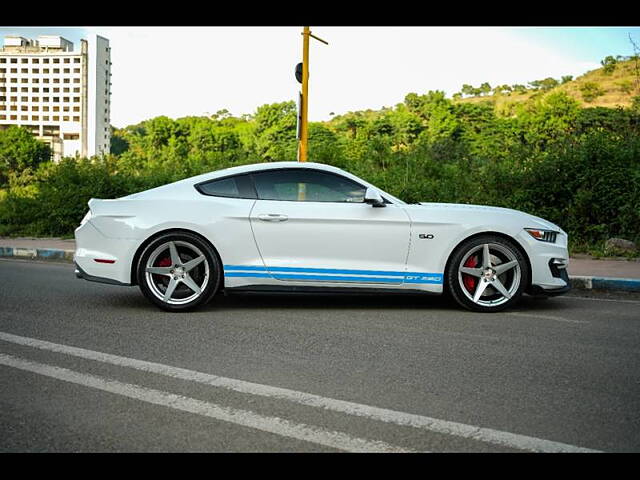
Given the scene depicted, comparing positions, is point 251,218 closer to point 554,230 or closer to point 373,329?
point 373,329

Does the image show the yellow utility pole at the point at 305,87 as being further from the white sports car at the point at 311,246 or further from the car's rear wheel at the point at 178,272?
the car's rear wheel at the point at 178,272

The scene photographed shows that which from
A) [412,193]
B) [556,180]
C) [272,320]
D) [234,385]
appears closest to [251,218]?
[272,320]

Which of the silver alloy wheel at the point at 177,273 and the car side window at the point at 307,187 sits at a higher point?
the car side window at the point at 307,187

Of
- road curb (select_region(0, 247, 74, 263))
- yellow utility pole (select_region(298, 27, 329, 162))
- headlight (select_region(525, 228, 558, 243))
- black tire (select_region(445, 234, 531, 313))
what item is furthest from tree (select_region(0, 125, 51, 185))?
headlight (select_region(525, 228, 558, 243))

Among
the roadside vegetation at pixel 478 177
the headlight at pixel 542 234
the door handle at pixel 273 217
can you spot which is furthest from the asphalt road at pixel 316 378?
the roadside vegetation at pixel 478 177

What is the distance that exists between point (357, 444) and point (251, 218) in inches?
145

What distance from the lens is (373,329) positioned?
5.87m

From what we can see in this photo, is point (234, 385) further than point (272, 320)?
No

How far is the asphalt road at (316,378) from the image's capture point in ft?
10.8

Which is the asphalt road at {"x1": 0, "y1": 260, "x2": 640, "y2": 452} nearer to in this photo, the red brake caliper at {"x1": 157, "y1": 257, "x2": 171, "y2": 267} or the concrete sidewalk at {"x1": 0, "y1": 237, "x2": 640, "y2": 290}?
the red brake caliper at {"x1": 157, "y1": 257, "x2": 171, "y2": 267}

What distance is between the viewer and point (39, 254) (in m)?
12.8

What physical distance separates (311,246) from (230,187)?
1.00m

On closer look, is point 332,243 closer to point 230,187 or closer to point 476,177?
point 230,187

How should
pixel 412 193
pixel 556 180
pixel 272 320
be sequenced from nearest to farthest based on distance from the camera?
pixel 272 320 → pixel 556 180 → pixel 412 193
